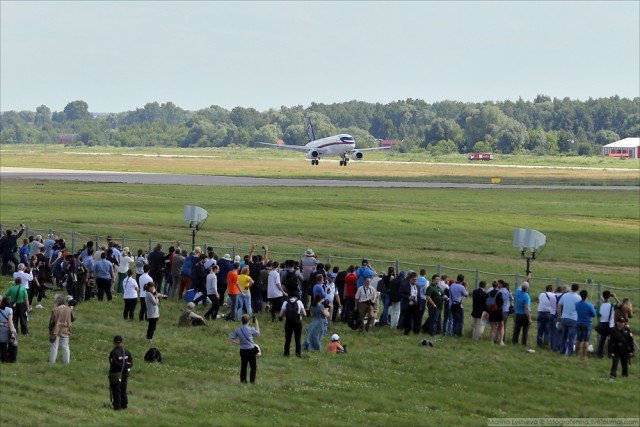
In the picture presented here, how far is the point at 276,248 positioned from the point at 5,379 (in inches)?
1048

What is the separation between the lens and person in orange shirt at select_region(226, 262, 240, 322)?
2908cm

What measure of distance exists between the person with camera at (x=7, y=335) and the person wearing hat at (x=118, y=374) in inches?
165

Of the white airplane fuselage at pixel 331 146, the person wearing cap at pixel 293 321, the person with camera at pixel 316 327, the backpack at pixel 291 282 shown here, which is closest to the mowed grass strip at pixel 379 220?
the backpack at pixel 291 282

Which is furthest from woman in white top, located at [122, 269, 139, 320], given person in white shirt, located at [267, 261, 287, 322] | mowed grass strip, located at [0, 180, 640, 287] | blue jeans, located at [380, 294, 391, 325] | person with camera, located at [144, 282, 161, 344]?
mowed grass strip, located at [0, 180, 640, 287]

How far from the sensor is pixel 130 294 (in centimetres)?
2938

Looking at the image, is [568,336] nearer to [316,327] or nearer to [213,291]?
[316,327]

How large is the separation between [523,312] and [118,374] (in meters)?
11.0

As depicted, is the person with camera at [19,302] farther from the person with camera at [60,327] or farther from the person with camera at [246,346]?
the person with camera at [246,346]

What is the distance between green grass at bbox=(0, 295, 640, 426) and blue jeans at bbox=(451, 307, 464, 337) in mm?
428

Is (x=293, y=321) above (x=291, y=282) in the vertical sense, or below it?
below

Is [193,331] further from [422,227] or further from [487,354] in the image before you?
[422,227]

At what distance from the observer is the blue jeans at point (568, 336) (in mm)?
26234

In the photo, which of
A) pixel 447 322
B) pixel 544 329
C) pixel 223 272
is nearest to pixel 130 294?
pixel 223 272

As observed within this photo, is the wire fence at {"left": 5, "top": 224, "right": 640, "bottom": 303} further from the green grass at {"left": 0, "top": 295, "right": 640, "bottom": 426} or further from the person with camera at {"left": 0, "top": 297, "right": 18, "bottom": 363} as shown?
the person with camera at {"left": 0, "top": 297, "right": 18, "bottom": 363}
